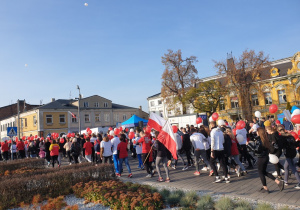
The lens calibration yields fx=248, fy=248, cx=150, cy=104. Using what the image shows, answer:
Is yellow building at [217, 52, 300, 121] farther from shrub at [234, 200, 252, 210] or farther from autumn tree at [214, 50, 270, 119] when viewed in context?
shrub at [234, 200, 252, 210]

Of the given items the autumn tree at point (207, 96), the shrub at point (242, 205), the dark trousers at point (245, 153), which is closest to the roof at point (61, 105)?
the autumn tree at point (207, 96)

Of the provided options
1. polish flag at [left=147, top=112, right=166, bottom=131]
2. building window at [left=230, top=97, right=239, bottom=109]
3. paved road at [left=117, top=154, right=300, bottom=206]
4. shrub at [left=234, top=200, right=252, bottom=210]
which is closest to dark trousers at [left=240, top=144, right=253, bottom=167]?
paved road at [left=117, top=154, right=300, bottom=206]

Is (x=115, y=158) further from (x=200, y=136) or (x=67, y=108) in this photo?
(x=67, y=108)

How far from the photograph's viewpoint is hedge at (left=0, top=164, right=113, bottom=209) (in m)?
7.21

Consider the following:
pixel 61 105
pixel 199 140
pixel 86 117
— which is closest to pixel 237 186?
pixel 199 140

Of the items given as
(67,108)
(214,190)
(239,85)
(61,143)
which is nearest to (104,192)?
(214,190)

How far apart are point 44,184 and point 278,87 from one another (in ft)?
144

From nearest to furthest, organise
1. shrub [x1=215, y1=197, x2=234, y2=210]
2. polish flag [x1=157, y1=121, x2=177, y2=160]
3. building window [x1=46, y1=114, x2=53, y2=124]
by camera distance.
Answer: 1. shrub [x1=215, y1=197, x2=234, y2=210]
2. polish flag [x1=157, y1=121, x2=177, y2=160]
3. building window [x1=46, y1=114, x2=53, y2=124]

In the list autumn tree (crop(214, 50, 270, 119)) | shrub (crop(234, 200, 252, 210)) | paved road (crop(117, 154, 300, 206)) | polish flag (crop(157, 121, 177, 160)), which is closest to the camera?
shrub (crop(234, 200, 252, 210))

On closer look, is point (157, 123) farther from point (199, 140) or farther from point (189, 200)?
point (189, 200)

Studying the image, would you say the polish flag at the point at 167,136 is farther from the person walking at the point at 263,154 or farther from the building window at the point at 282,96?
the building window at the point at 282,96

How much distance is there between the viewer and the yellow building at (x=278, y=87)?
4134 centimetres

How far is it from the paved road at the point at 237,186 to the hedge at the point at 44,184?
2.10 m

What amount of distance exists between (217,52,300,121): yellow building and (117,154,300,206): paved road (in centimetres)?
3308
